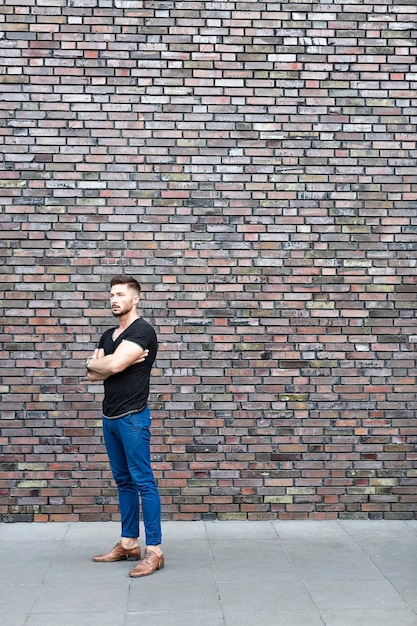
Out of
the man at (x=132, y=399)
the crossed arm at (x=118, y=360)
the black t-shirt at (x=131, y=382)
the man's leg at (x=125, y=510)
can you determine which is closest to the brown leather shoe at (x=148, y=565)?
the man at (x=132, y=399)

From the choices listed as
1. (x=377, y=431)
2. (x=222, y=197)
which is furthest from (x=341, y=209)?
(x=377, y=431)

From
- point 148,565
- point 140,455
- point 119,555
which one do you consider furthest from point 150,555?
point 140,455

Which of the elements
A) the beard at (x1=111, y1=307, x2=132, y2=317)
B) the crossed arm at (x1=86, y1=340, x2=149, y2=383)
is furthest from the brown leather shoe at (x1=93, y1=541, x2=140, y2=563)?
the beard at (x1=111, y1=307, x2=132, y2=317)

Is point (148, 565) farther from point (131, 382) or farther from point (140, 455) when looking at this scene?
point (131, 382)

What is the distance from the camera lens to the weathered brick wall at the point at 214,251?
615cm

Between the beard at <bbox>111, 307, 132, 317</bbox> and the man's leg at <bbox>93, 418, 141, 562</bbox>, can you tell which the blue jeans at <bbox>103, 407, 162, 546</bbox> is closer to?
the man's leg at <bbox>93, 418, 141, 562</bbox>

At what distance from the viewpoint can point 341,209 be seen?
20.6 ft

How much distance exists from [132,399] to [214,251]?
169 cm

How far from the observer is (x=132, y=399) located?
495 cm

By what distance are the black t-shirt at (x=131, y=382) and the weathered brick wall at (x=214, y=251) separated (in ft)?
3.76

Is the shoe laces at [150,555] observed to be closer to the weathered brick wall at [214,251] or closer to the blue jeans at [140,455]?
the blue jeans at [140,455]

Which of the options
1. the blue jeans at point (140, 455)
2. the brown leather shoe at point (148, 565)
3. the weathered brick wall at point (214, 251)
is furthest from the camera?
the weathered brick wall at point (214, 251)

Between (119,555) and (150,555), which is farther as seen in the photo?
(119,555)

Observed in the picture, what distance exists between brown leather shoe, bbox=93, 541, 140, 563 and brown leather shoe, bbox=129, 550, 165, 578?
24 cm
